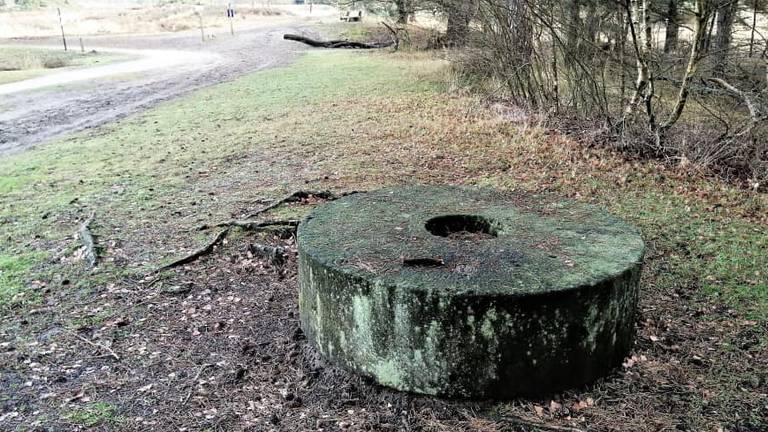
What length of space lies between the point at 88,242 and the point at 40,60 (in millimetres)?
21411

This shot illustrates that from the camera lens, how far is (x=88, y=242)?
19.6ft

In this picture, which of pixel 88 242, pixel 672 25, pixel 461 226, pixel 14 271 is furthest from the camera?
Result: pixel 672 25

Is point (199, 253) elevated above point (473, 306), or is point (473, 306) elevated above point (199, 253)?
point (473, 306)

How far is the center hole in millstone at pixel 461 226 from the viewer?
4414mm

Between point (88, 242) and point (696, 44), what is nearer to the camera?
point (88, 242)

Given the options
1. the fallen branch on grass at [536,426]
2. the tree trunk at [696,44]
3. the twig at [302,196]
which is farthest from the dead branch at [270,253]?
the tree trunk at [696,44]

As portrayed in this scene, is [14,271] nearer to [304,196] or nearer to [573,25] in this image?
[304,196]

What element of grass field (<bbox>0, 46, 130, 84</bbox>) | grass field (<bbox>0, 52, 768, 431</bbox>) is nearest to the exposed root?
grass field (<bbox>0, 52, 768, 431</bbox>)

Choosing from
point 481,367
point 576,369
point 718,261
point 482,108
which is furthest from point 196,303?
point 482,108

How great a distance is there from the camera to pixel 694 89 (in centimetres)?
805

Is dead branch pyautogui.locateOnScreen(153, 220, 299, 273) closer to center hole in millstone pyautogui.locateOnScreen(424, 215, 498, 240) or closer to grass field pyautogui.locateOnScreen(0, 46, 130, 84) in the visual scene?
center hole in millstone pyautogui.locateOnScreen(424, 215, 498, 240)

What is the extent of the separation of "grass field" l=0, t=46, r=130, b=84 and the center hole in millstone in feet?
60.2

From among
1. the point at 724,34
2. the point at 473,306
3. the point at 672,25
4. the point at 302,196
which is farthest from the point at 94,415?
the point at 672,25

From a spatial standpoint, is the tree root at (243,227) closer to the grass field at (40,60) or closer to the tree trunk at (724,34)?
the tree trunk at (724,34)
